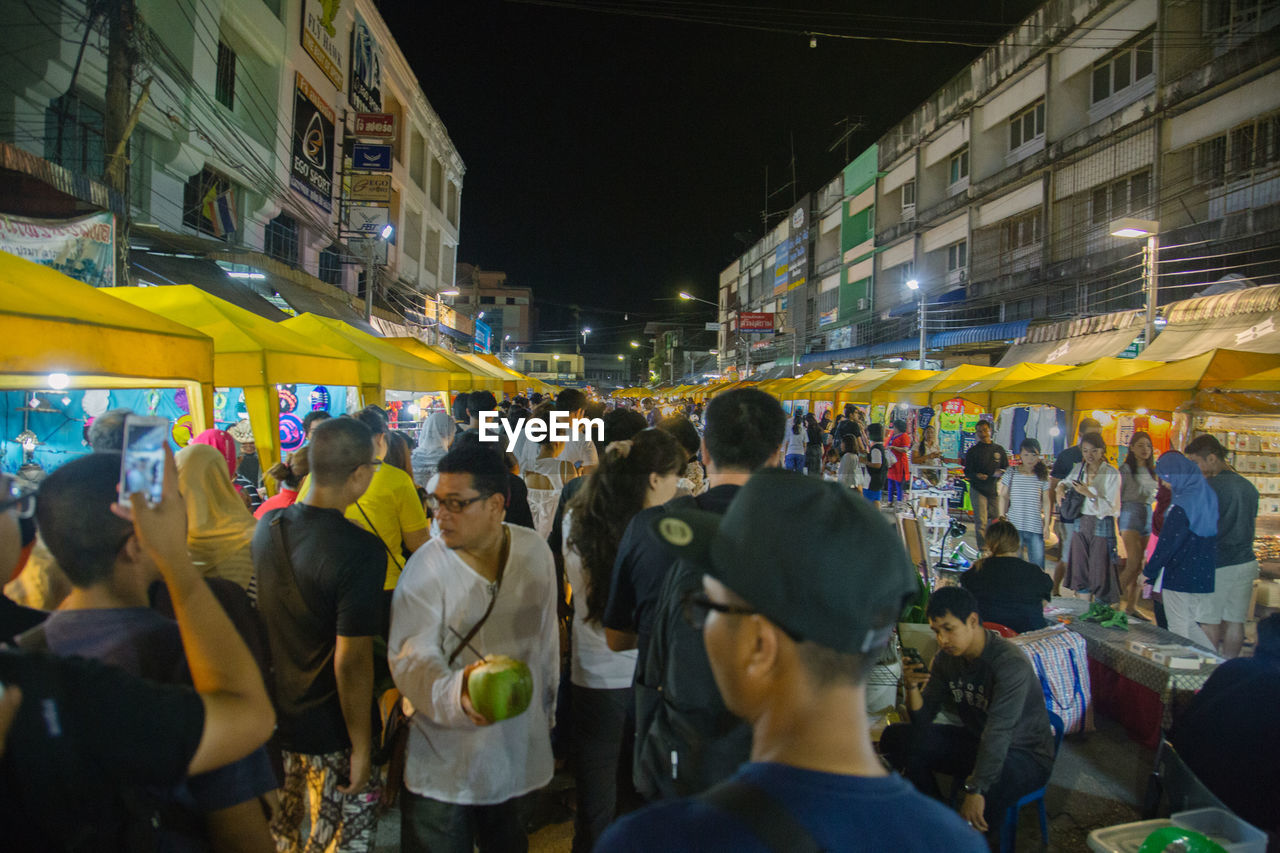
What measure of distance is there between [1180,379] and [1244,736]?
6.50 m

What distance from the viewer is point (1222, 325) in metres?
11.6

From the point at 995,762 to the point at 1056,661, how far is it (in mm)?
1585

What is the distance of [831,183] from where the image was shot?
124 feet

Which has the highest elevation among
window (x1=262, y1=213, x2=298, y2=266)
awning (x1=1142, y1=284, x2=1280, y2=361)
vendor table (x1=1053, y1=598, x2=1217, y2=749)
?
window (x1=262, y1=213, x2=298, y2=266)

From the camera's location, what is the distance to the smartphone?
1.22m

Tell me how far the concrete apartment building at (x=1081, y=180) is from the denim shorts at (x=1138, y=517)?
6260 millimetres

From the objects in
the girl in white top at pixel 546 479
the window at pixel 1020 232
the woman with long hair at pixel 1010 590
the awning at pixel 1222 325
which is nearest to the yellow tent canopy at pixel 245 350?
the girl in white top at pixel 546 479

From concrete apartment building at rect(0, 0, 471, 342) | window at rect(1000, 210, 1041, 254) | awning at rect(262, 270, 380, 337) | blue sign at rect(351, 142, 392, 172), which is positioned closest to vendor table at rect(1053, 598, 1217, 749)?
concrete apartment building at rect(0, 0, 471, 342)

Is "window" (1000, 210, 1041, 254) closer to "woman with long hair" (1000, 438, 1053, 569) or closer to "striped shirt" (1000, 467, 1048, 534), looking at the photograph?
"woman with long hair" (1000, 438, 1053, 569)

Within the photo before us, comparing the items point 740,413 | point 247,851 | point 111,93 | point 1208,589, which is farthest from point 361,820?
point 111,93

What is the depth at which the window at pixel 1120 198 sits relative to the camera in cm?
1662

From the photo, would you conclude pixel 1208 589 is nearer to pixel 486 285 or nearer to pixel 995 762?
pixel 995 762

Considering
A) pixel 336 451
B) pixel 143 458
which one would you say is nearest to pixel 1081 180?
pixel 336 451

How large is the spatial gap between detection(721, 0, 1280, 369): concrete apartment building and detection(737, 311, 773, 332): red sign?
23.0 ft
